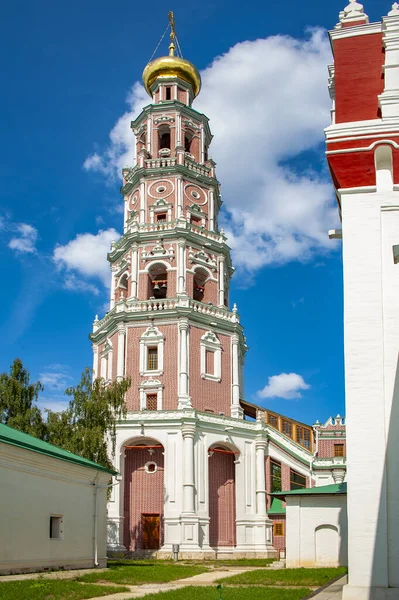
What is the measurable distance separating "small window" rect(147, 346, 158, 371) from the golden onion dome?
21949mm

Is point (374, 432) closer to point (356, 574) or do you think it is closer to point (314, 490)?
point (356, 574)

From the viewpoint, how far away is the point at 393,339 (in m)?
13.3

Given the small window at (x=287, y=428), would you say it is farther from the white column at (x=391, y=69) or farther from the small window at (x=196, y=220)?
the white column at (x=391, y=69)

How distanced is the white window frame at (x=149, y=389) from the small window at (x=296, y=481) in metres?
10.1

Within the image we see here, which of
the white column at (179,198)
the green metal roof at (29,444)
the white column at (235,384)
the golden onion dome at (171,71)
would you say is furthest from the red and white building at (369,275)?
the golden onion dome at (171,71)

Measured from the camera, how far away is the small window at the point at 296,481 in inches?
1834

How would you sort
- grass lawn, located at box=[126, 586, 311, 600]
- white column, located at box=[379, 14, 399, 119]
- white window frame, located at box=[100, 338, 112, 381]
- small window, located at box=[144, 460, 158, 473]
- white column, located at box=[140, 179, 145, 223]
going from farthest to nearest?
white column, located at box=[140, 179, 145, 223] → white window frame, located at box=[100, 338, 112, 381] → small window, located at box=[144, 460, 158, 473] → grass lawn, located at box=[126, 586, 311, 600] → white column, located at box=[379, 14, 399, 119]

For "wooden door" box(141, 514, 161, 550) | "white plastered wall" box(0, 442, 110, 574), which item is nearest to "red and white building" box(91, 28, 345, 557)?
"wooden door" box(141, 514, 161, 550)

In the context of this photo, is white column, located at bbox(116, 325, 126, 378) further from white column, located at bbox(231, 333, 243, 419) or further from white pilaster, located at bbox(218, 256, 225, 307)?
white column, located at bbox(231, 333, 243, 419)

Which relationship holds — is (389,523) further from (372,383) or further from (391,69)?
(391,69)

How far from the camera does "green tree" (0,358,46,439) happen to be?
3566 cm

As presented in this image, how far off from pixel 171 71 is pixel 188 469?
30565mm

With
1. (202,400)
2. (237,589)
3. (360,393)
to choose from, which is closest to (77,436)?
(202,400)

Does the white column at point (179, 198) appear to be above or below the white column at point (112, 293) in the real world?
above
